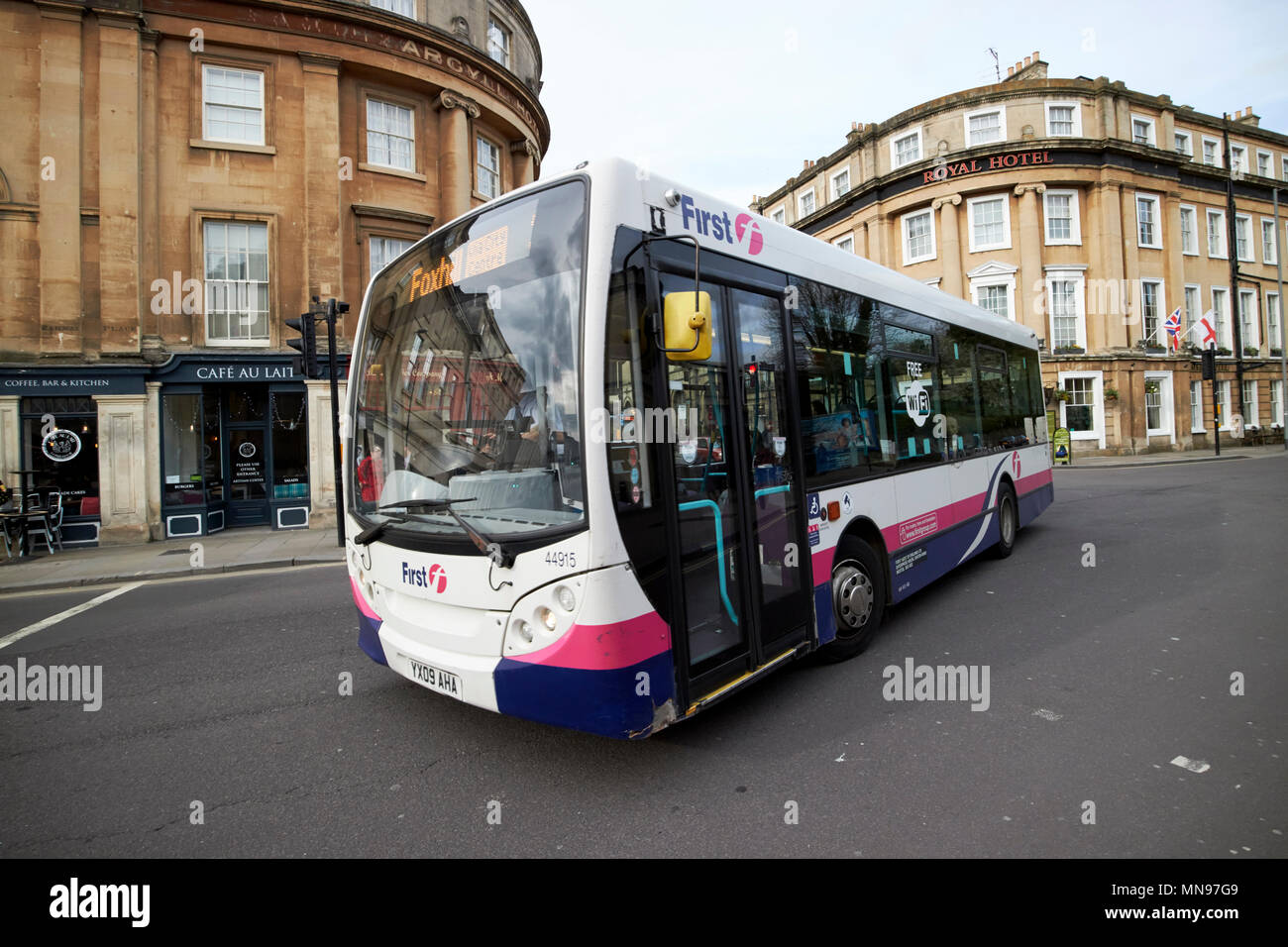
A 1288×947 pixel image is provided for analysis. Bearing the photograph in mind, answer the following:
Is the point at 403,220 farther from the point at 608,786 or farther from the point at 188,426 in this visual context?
the point at 608,786

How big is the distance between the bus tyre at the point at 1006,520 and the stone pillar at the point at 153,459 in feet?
52.3

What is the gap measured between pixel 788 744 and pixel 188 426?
15.8 metres

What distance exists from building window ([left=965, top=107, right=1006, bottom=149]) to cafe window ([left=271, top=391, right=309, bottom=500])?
29032mm

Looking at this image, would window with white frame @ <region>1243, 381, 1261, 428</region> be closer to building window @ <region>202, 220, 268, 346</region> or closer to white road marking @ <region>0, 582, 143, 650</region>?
building window @ <region>202, 220, 268, 346</region>

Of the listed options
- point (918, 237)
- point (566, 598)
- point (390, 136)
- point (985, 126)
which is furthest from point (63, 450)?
point (985, 126)

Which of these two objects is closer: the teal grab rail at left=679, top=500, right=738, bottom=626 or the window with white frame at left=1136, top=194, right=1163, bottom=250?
the teal grab rail at left=679, top=500, right=738, bottom=626

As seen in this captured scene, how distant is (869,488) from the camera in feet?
16.8

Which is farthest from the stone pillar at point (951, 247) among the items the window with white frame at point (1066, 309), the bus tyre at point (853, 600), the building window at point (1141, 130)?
the bus tyre at point (853, 600)

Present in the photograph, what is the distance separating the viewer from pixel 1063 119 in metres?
27.6

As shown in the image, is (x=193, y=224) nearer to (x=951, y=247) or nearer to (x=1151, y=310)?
(x=951, y=247)

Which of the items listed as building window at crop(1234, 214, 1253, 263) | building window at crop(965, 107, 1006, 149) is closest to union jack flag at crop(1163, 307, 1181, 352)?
building window at crop(1234, 214, 1253, 263)

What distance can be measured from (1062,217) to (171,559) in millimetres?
34109

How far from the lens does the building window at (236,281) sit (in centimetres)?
1455

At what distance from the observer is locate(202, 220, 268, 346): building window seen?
573 inches
